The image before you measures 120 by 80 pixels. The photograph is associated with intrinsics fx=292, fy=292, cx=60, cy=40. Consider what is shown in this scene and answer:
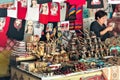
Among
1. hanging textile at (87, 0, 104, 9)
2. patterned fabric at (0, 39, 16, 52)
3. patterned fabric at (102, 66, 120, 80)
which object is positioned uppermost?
hanging textile at (87, 0, 104, 9)

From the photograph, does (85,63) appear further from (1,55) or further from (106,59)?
(1,55)

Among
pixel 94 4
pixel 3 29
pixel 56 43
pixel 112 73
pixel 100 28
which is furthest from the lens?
pixel 94 4

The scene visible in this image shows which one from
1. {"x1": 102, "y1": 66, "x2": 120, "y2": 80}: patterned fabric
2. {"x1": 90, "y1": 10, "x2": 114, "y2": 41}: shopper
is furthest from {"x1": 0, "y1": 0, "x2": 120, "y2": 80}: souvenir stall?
{"x1": 90, "y1": 10, "x2": 114, "y2": 41}: shopper

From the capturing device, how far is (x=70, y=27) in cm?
392

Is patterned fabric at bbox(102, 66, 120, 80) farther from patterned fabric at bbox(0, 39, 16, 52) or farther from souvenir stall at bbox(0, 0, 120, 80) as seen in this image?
patterned fabric at bbox(0, 39, 16, 52)

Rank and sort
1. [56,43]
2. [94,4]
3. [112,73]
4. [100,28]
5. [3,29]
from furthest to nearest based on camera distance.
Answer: [94,4] < [100,28] < [3,29] < [56,43] < [112,73]

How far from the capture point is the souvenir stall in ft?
9.44

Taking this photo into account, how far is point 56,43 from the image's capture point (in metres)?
3.38

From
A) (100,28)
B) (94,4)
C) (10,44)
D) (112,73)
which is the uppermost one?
(94,4)

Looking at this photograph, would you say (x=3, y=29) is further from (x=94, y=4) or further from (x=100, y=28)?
(x=94, y=4)

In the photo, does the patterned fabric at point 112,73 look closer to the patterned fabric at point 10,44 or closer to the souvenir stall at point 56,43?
the souvenir stall at point 56,43

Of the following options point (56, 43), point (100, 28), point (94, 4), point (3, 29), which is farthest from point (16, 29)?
point (94, 4)

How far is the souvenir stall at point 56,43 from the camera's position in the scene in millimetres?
2877

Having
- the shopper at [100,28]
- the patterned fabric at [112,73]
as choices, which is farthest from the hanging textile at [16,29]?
the patterned fabric at [112,73]
